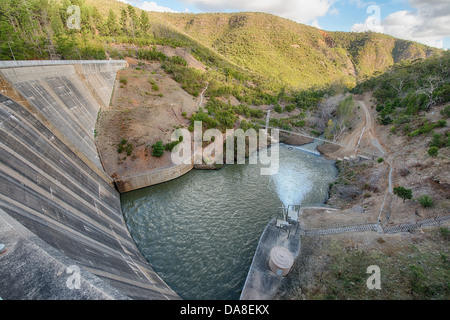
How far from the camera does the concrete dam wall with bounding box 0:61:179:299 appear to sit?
25.2 feet

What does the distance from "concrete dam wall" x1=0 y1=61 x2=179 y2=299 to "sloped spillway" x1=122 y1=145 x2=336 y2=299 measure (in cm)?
154

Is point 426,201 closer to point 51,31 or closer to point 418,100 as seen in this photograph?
point 418,100

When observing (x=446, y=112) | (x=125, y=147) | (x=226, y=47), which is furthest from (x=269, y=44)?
(x=125, y=147)

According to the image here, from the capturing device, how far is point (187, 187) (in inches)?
1155

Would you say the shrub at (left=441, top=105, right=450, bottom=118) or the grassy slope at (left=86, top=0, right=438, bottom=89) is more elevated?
the grassy slope at (left=86, top=0, right=438, bottom=89)

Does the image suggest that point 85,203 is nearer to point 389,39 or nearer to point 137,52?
point 137,52

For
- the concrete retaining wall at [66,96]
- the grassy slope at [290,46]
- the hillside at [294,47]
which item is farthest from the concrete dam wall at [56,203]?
the hillside at [294,47]

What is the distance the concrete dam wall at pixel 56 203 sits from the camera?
7.69m

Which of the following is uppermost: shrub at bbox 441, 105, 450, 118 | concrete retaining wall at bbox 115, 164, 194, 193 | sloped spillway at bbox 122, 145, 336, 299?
shrub at bbox 441, 105, 450, 118

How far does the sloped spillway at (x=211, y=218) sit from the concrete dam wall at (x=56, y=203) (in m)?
1.54

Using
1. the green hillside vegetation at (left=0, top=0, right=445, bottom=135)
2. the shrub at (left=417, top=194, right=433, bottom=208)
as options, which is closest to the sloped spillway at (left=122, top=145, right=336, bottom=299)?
the shrub at (left=417, top=194, right=433, bottom=208)

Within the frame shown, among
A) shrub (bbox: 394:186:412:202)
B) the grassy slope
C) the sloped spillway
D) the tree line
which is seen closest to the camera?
the sloped spillway

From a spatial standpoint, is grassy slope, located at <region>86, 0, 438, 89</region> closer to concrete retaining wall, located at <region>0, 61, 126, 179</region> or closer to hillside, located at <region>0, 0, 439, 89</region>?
hillside, located at <region>0, 0, 439, 89</region>

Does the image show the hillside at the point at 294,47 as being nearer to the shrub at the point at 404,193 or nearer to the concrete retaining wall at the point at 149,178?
the concrete retaining wall at the point at 149,178
